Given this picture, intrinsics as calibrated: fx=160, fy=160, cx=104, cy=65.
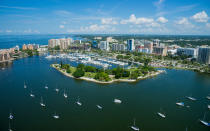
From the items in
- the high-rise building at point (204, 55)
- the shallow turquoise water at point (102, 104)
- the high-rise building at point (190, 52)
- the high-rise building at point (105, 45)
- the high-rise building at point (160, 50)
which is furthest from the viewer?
the high-rise building at point (105, 45)

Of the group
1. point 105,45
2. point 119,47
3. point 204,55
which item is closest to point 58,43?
point 105,45

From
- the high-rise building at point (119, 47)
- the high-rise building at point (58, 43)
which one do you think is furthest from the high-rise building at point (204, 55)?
the high-rise building at point (58, 43)

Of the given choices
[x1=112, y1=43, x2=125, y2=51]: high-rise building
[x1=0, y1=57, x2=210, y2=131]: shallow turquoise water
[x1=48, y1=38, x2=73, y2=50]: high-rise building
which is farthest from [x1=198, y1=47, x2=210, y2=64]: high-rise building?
[x1=48, y1=38, x2=73, y2=50]: high-rise building

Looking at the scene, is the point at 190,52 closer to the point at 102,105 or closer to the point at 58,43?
the point at 102,105

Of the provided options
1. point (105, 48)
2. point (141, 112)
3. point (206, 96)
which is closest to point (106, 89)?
point (141, 112)

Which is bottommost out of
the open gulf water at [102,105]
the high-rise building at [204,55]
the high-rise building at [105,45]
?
the open gulf water at [102,105]

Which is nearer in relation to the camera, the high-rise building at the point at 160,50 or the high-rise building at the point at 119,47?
the high-rise building at the point at 160,50

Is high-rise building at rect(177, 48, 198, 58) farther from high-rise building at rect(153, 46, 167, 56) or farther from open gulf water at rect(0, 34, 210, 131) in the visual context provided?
open gulf water at rect(0, 34, 210, 131)

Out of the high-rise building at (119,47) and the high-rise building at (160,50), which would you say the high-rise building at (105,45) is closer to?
the high-rise building at (119,47)
